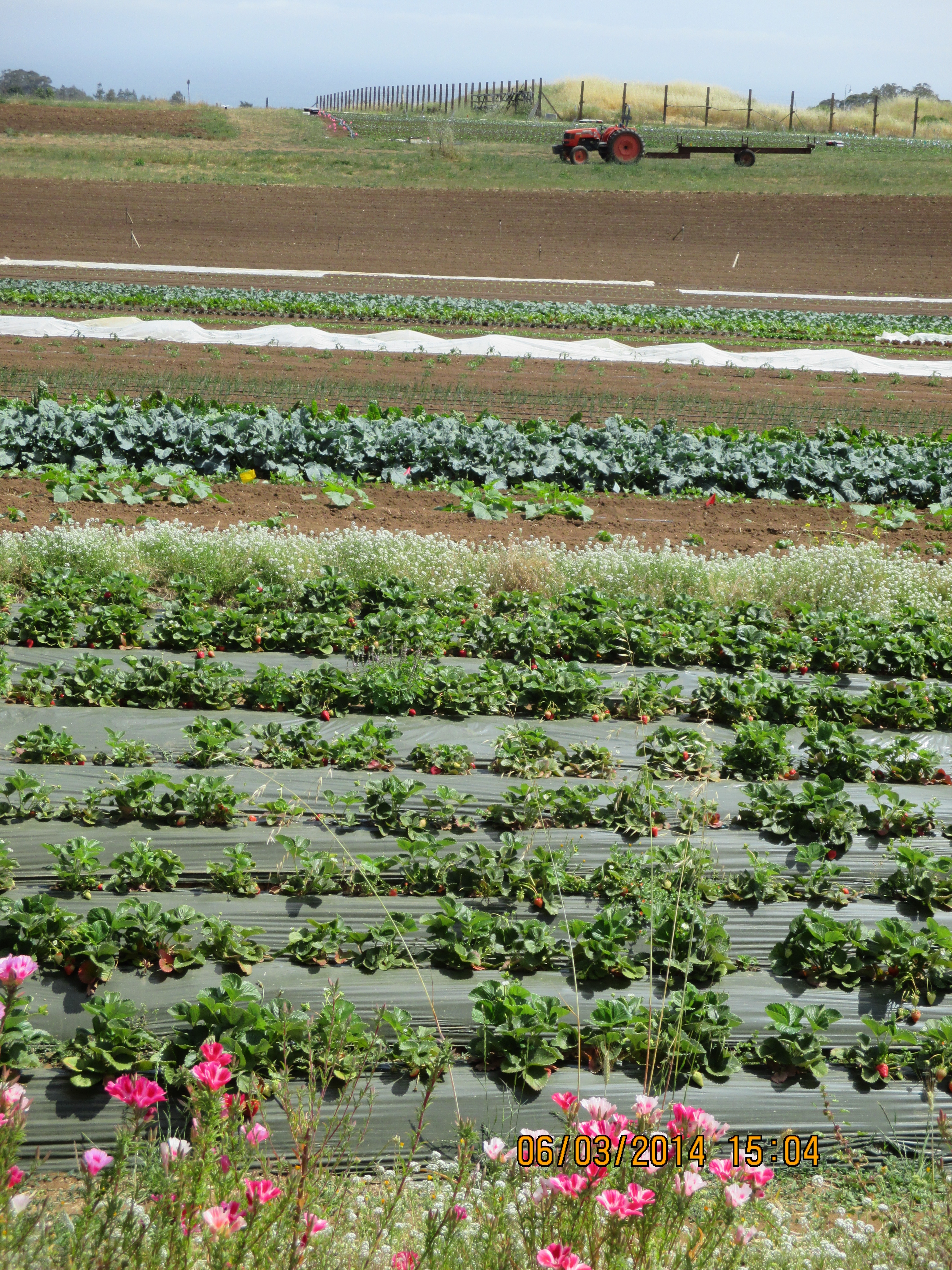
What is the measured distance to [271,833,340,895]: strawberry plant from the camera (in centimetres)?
422

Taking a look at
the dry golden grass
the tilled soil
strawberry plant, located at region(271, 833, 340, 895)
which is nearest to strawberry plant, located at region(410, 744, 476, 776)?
strawberry plant, located at region(271, 833, 340, 895)

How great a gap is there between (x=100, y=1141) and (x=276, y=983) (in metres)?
0.78

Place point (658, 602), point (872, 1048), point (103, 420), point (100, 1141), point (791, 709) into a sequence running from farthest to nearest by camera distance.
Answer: point (103, 420) < point (658, 602) < point (791, 709) < point (872, 1048) < point (100, 1141)

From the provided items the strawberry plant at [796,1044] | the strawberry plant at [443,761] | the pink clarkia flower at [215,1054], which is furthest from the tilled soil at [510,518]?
Answer: the pink clarkia flower at [215,1054]

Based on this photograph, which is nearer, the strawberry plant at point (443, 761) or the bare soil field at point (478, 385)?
the strawberry plant at point (443, 761)

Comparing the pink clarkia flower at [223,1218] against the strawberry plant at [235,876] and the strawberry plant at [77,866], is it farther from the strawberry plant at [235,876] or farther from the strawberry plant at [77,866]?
the strawberry plant at [77,866]

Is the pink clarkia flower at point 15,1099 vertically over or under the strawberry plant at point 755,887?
over

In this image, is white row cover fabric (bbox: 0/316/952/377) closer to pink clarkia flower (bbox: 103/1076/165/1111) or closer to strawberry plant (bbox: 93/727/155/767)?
strawberry plant (bbox: 93/727/155/767)

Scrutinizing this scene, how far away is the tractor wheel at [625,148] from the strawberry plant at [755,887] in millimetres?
43082

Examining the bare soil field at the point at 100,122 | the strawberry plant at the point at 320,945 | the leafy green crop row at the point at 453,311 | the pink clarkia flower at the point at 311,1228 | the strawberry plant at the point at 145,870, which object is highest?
the bare soil field at the point at 100,122

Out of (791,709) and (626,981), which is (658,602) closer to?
(791,709)

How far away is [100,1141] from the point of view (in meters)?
3.15

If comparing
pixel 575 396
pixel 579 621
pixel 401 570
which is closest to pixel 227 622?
pixel 401 570

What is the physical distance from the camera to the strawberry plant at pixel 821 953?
3.88 meters
